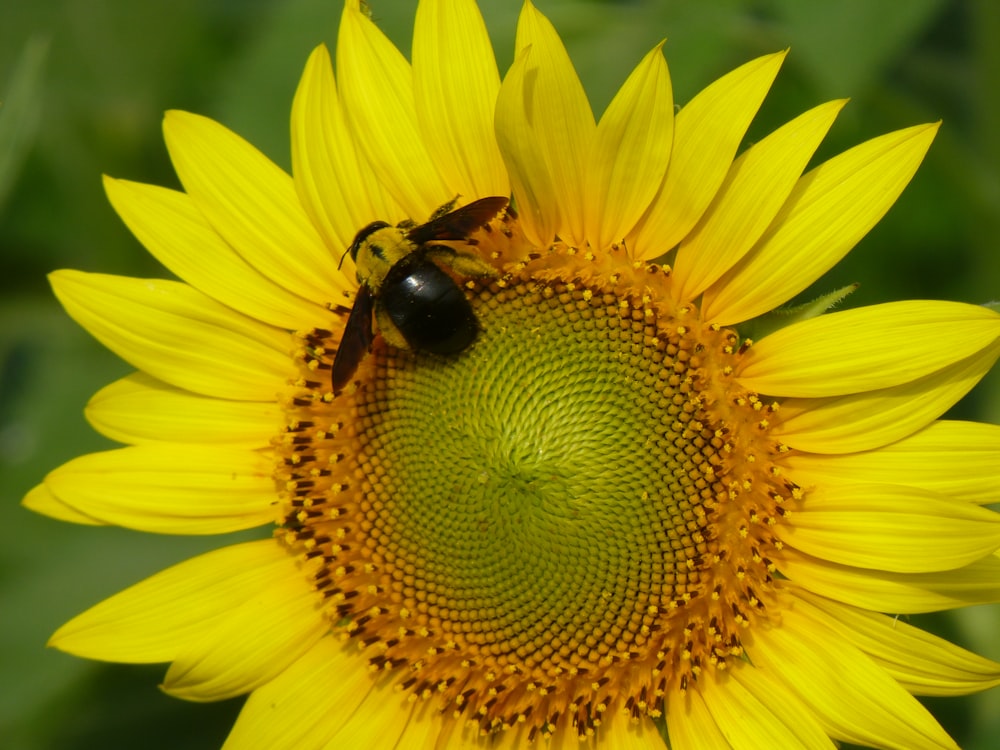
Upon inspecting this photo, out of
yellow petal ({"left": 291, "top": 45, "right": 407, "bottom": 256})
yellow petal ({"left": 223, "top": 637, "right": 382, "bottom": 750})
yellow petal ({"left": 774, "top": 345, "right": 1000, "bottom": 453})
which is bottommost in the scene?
yellow petal ({"left": 223, "top": 637, "right": 382, "bottom": 750})

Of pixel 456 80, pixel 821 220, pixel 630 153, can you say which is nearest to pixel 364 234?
pixel 456 80

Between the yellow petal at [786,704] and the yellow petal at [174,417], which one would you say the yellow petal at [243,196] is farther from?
the yellow petal at [786,704]

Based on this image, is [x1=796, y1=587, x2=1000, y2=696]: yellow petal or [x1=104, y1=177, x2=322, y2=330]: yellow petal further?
[x1=104, y1=177, x2=322, y2=330]: yellow petal

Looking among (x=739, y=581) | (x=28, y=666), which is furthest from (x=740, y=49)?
(x=28, y=666)

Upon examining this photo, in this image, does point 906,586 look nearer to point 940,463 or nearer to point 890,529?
point 890,529

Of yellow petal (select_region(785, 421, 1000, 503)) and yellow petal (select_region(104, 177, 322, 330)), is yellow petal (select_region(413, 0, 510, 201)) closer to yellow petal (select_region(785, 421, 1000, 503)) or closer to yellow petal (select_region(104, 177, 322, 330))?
yellow petal (select_region(104, 177, 322, 330))

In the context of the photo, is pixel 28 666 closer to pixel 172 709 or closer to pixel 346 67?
pixel 172 709

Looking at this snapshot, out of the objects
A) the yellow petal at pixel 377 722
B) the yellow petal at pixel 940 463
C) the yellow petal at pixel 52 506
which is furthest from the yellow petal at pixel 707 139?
the yellow petal at pixel 52 506

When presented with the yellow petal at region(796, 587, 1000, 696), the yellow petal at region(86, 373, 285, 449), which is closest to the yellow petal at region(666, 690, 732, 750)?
the yellow petal at region(796, 587, 1000, 696)
